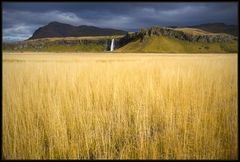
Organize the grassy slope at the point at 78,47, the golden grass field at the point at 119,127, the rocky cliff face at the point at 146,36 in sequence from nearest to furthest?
the golden grass field at the point at 119,127
the rocky cliff face at the point at 146,36
the grassy slope at the point at 78,47

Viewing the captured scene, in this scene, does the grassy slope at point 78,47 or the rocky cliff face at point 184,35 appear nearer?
the rocky cliff face at point 184,35

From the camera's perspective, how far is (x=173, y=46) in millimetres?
137375

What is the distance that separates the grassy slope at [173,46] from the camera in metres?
133

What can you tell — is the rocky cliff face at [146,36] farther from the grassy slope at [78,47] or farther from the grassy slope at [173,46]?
the grassy slope at [173,46]

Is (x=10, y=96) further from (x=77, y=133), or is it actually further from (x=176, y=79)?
(x=176, y=79)

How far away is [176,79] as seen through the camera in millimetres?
6832

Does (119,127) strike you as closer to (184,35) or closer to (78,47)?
(184,35)

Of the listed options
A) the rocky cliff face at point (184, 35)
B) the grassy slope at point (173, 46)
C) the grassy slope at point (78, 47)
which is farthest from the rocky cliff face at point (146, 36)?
the grassy slope at point (173, 46)

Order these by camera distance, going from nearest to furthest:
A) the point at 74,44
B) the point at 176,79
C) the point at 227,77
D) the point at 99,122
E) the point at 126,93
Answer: the point at 99,122 → the point at 126,93 → the point at 176,79 → the point at 227,77 → the point at 74,44

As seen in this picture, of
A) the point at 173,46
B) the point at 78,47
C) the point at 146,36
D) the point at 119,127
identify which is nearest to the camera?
the point at 119,127

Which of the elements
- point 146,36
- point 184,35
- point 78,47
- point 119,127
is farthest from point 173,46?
point 119,127

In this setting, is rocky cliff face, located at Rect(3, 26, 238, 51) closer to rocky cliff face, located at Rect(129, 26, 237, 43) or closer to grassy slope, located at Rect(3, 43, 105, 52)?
rocky cliff face, located at Rect(129, 26, 237, 43)

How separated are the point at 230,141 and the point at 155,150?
94cm

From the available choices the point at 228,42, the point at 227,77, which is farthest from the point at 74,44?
the point at 227,77
